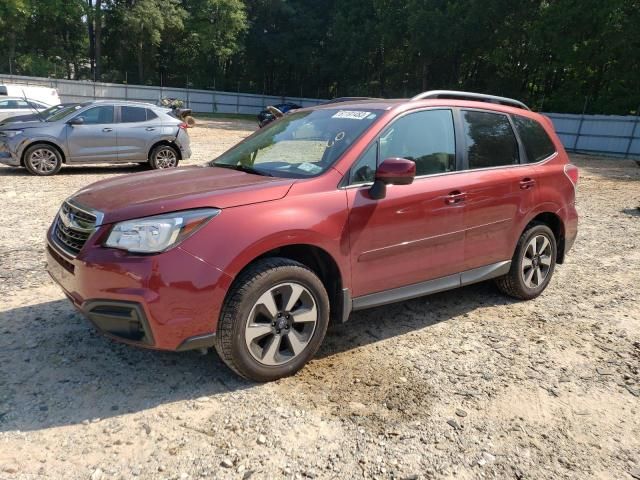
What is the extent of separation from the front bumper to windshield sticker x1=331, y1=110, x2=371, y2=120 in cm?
165

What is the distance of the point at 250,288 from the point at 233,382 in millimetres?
695

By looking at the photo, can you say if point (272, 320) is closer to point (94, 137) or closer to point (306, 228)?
point (306, 228)

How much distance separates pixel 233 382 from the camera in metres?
3.19

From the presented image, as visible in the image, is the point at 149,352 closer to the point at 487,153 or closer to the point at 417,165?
the point at 417,165

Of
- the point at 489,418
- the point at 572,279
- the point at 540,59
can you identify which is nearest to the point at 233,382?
the point at 489,418

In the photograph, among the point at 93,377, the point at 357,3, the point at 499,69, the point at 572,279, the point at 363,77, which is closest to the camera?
the point at 93,377

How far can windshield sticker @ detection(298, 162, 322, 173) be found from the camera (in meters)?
3.38

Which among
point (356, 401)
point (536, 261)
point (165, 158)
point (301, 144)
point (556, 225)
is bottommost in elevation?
point (356, 401)

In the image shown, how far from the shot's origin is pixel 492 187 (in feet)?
13.5

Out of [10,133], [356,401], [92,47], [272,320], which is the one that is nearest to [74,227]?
[272,320]

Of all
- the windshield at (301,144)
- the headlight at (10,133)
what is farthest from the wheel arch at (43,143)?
the windshield at (301,144)

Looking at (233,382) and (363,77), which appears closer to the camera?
(233,382)

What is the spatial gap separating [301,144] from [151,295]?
5.63 feet

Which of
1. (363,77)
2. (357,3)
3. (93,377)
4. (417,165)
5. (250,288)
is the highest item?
(357,3)
